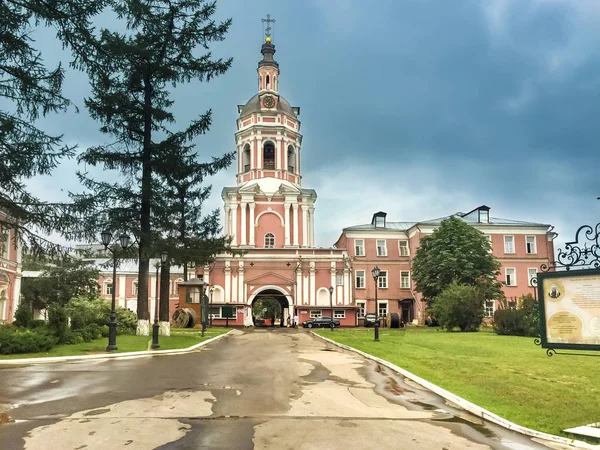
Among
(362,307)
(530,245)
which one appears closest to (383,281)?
(362,307)

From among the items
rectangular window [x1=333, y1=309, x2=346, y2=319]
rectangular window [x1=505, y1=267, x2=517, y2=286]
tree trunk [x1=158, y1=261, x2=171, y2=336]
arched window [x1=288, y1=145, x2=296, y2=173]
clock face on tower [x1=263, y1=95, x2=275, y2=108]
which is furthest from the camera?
arched window [x1=288, y1=145, x2=296, y2=173]

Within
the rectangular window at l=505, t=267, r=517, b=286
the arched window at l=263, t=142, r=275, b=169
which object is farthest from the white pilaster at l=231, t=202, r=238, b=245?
the rectangular window at l=505, t=267, r=517, b=286

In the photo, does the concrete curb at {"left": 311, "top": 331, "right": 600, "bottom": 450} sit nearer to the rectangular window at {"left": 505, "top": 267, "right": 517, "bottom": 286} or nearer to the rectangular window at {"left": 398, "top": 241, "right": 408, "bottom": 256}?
the rectangular window at {"left": 398, "top": 241, "right": 408, "bottom": 256}

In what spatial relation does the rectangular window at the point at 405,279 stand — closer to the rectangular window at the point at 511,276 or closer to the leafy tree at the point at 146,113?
the rectangular window at the point at 511,276

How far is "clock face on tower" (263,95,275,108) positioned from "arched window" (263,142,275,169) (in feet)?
15.6

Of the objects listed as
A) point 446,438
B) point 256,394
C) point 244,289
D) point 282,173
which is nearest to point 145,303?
point 256,394

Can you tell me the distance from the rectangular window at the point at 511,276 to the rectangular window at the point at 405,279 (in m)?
11.6

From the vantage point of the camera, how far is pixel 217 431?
7113 mm

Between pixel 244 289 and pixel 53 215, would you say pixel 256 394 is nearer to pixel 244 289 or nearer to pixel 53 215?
pixel 53 215

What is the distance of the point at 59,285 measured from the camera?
166 feet

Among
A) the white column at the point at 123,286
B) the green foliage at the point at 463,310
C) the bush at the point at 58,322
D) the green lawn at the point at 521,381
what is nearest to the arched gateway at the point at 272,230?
the green foliage at the point at 463,310

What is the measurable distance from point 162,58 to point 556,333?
23.8 metres

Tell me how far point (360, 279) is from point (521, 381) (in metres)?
52.3

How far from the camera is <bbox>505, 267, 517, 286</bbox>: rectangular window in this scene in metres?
64.1
